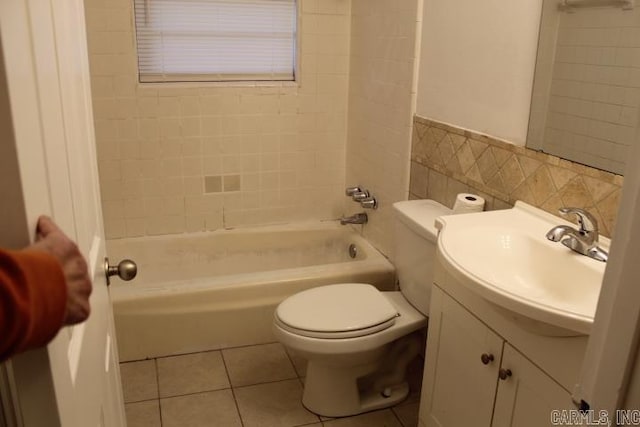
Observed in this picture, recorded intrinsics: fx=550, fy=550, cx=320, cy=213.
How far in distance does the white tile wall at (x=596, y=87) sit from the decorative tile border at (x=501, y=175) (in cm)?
5

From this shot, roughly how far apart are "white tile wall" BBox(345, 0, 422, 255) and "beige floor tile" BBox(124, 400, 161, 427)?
1.29 m

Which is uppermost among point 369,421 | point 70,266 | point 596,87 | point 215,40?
point 215,40

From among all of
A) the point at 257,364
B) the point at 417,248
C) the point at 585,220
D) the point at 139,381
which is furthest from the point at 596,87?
the point at 139,381

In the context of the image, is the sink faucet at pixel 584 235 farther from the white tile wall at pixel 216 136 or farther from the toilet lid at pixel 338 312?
the white tile wall at pixel 216 136

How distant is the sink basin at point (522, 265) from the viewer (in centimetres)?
119

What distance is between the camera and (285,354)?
2570 millimetres

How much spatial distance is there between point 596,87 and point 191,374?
1.91m

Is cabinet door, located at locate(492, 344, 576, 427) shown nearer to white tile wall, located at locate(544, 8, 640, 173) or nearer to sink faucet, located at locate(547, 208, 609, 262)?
sink faucet, located at locate(547, 208, 609, 262)

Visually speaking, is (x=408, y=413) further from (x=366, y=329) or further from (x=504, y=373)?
(x=504, y=373)

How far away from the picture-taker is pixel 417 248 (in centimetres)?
211

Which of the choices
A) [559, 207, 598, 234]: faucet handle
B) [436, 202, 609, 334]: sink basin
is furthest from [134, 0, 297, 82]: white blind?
[559, 207, 598, 234]: faucet handle

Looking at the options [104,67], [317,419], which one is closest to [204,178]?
[104,67]

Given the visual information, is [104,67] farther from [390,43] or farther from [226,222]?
[390,43]

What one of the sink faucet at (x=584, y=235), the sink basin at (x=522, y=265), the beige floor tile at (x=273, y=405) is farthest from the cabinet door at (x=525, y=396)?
the beige floor tile at (x=273, y=405)
